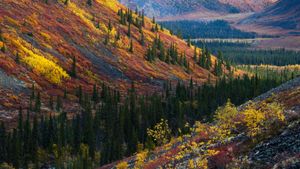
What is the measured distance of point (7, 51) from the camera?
155 meters

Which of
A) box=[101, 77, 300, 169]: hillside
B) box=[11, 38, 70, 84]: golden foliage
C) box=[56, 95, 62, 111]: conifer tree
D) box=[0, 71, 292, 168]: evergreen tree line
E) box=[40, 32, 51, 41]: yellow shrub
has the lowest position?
box=[0, 71, 292, 168]: evergreen tree line

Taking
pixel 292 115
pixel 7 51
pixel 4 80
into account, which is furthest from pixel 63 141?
pixel 292 115

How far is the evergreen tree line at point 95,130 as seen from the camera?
96750 mm

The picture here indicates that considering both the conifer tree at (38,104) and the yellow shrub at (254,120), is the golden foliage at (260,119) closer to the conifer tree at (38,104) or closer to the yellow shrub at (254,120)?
the yellow shrub at (254,120)

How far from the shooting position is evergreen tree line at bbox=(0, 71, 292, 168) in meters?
96.8

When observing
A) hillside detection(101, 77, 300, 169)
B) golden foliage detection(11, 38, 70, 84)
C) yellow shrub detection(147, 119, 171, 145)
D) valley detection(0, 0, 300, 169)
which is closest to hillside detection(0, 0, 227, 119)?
golden foliage detection(11, 38, 70, 84)

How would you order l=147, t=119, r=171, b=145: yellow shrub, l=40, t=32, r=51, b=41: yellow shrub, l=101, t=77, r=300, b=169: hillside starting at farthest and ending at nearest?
l=40, t=32, r=51, b=41: yellow shrub < l=147, t=119, r=171, b=145: yellow shrub < l=101, t=77, r=300, b=169: hillside

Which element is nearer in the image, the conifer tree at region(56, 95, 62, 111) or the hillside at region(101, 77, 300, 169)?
the hillside at region(101, 77, 300, 169)

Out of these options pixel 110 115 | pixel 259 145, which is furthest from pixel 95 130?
pixel 259 145

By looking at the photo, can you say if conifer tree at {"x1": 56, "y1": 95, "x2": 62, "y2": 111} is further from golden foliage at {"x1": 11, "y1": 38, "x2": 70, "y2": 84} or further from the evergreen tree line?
golden foliage at {"x1": 11, "y1": 38, "x2": 70, "y2": 84}

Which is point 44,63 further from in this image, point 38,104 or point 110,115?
point 110,115

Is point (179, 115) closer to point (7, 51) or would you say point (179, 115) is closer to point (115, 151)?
point (115, 151)

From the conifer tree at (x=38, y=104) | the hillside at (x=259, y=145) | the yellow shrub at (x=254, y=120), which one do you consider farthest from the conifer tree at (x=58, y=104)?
the yellow shrub at (x=254, y=120)

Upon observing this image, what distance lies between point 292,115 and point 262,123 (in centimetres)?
360
